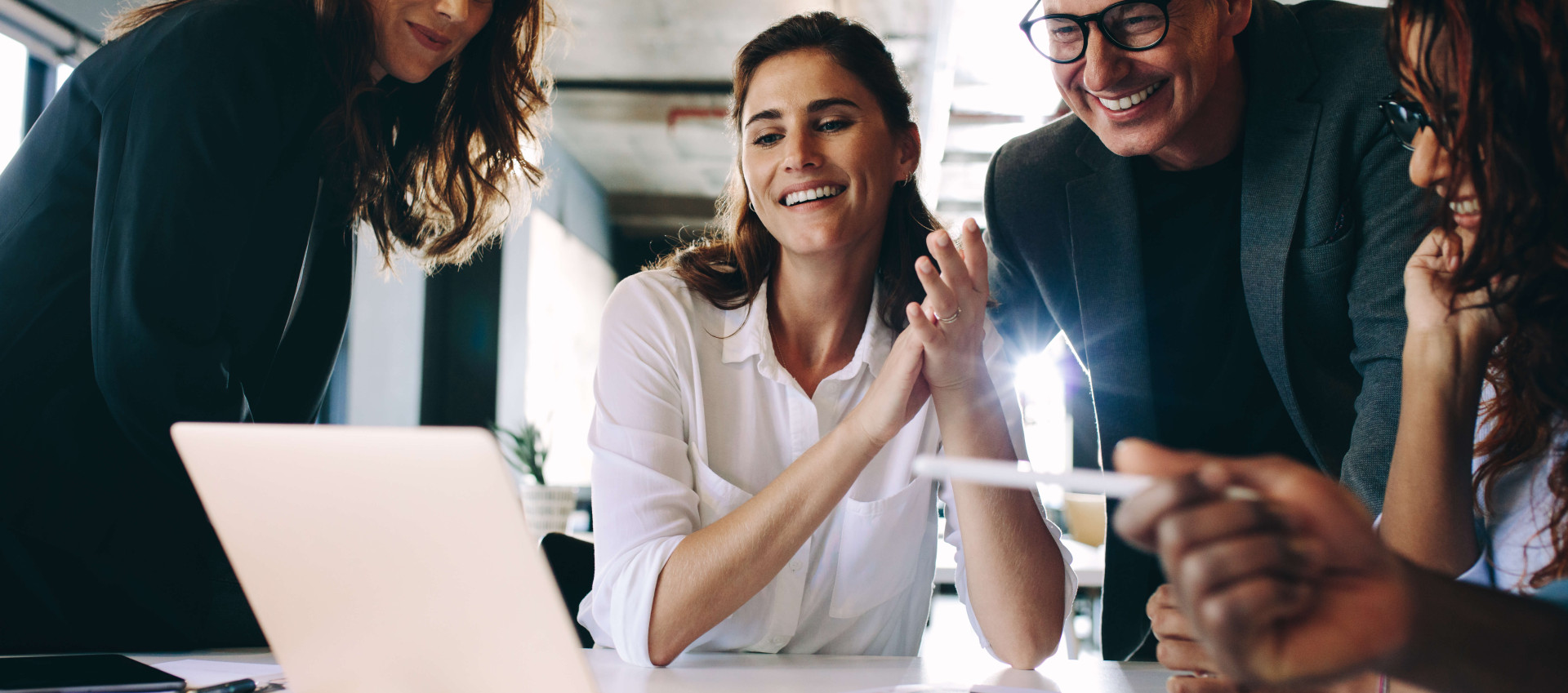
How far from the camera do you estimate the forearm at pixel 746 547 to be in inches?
48.7

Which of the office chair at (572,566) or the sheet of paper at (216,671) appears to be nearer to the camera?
the sheet of paper at (216,671)

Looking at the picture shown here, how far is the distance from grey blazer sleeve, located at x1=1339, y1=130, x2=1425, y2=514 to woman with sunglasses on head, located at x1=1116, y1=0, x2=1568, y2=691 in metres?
0.23

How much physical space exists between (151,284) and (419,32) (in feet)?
1.99

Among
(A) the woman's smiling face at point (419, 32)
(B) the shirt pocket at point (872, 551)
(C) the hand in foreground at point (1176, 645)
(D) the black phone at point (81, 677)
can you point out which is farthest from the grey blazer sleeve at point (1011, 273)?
(D) the black phone at point (81, 677)

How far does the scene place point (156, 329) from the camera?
3.74ft

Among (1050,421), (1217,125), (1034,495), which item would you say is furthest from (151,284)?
(1050,421)

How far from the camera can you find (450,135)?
5.55 feet

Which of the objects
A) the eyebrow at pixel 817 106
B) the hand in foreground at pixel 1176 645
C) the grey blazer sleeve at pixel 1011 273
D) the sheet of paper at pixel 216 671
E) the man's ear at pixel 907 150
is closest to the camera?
the sheet of paper at pixel 216 671

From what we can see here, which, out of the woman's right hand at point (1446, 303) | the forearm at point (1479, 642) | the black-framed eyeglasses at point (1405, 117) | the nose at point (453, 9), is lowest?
the forearm at point (1479, 642)

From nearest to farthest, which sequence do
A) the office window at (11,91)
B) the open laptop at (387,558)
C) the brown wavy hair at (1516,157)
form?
the open laptop at (387,558) < the brown wavy hair at (1516,157) < the office window at (11,91)

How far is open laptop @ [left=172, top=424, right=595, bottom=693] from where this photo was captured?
590mm

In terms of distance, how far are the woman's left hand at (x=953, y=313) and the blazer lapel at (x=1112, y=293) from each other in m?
0.46

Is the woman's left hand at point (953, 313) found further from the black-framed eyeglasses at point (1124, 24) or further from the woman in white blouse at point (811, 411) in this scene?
the black-framed eyeglasses at point (1124, 24)

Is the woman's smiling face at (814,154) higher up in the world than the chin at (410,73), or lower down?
lower down
